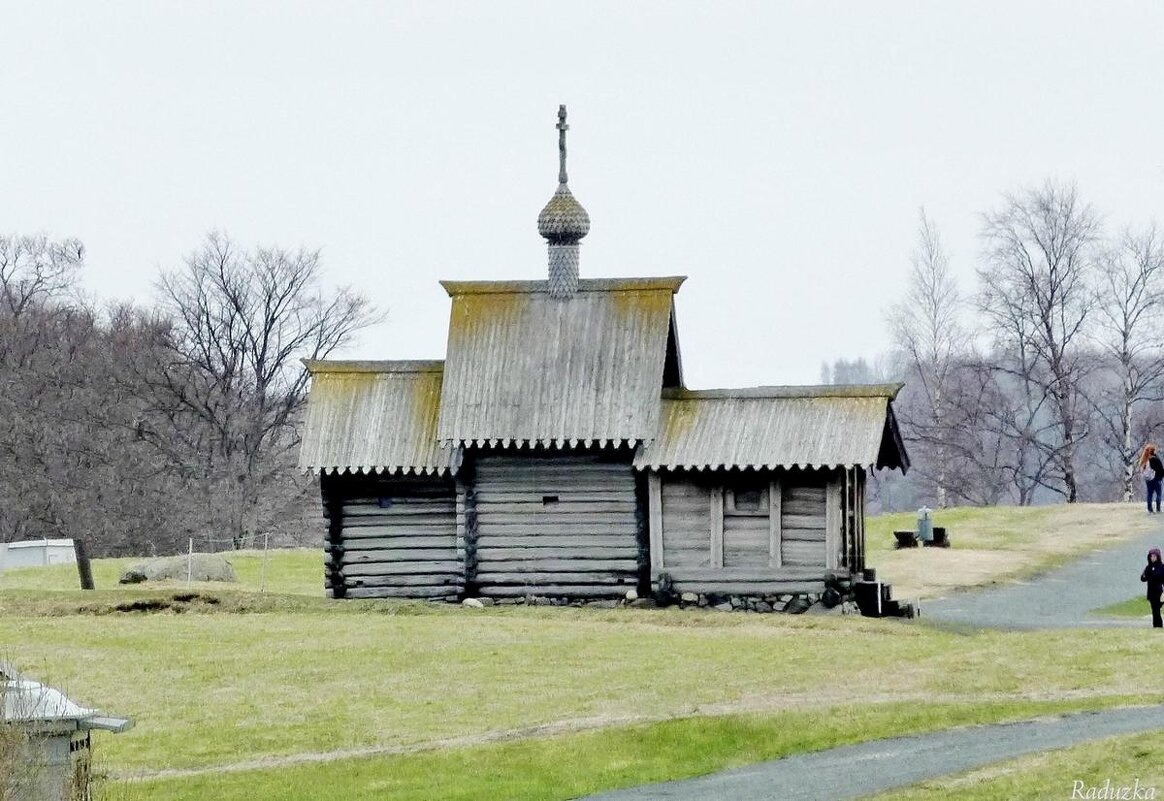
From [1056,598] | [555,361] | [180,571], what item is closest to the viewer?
[555,361]

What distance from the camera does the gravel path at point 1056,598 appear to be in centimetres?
3734

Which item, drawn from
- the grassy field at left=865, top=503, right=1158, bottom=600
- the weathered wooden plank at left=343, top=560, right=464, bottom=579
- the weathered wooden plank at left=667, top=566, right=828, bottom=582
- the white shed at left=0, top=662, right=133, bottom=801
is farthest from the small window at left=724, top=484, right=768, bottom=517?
the white shed at left=0, top=662, right=133, bottom=801

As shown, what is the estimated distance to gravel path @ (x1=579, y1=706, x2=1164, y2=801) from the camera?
A: 21172 mm

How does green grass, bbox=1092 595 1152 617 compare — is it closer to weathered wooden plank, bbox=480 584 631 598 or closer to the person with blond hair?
weathered wooden plank, bbox=480 584 631 598

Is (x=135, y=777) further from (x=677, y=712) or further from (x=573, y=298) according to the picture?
(x=573, y=298)

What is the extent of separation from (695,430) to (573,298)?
4313 millimetres

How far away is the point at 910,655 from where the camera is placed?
1217 inches

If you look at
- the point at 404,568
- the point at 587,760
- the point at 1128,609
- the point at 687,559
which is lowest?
the point at 587,760

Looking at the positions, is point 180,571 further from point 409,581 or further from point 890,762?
point 890,762

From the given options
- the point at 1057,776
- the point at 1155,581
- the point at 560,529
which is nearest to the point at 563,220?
the point at 560,529

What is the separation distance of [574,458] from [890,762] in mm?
18146

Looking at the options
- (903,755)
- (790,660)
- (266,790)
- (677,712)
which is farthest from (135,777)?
(790,660)

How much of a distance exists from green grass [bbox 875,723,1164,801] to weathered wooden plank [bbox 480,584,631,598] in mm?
18441

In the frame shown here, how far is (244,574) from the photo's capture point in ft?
171
